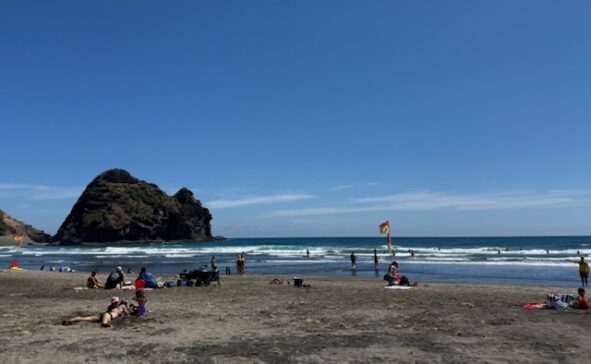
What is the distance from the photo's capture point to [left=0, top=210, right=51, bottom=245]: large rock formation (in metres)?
157

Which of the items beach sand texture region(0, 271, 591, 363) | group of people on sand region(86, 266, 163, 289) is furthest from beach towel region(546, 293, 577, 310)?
group of people on sand region(86, 266, 163, 289)

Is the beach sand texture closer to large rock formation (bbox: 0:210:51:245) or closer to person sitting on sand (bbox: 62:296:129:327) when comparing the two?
person sitting on sand (bbox: 62:296:129:327)

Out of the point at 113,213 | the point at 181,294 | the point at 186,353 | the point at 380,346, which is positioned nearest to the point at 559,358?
the point at 380,346

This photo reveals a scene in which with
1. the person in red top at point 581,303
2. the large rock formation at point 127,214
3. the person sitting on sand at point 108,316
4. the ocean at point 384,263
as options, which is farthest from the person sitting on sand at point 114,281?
the large rock formation at point 127,214

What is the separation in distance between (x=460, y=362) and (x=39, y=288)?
18694mm

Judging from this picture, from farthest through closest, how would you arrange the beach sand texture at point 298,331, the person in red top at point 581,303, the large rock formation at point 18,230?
the large rock formation at point 18,230, the person in red top at point 581,303, the beach sand texture at point 298,331

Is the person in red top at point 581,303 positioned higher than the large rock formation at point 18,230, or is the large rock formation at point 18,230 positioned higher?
the large rock formation at point 18,230

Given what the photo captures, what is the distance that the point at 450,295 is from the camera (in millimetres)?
18156

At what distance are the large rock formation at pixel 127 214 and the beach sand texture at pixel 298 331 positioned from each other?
12711 centimetres

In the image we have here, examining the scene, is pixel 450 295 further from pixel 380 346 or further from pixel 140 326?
pixel 140 326

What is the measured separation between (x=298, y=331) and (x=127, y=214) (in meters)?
139

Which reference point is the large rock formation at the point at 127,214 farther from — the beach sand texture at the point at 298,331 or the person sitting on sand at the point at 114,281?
the beach sand texture at the point at 298,331

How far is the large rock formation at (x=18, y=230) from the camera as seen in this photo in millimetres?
157250

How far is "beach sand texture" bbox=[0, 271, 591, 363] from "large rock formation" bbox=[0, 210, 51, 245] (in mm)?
159758
